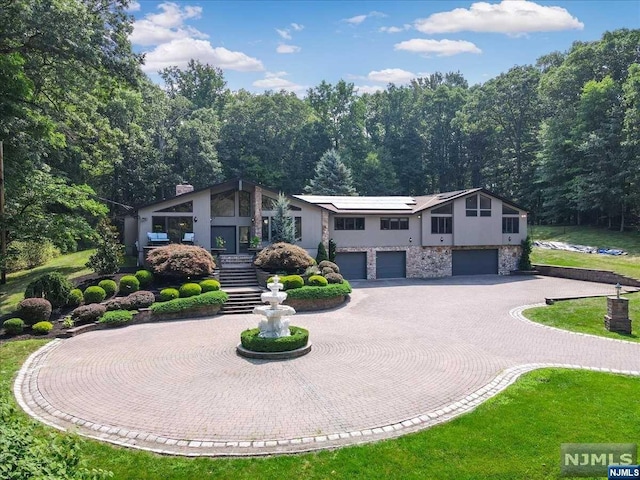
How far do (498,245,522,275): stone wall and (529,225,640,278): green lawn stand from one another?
8.77ft

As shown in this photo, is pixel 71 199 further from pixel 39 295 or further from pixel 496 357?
pixel 496 357

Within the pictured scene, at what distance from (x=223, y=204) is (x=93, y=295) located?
1043 centimetres

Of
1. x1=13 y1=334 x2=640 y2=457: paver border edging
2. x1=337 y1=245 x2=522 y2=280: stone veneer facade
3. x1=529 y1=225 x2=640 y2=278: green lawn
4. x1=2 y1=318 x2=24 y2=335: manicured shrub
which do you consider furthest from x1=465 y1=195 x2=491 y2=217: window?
x1=2 y1=318 x2=24 y2=335: manicured shrub

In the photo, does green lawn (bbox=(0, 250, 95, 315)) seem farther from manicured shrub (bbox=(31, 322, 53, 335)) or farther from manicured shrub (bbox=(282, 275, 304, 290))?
manicured shrub (bbox=(282, 275, 304, 290))

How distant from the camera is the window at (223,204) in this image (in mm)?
25781

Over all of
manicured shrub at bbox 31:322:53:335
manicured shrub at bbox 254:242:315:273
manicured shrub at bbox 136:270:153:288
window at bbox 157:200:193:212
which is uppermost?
window at bbox 157:200:193:212

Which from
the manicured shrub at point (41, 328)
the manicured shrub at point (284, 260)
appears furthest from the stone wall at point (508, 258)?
the manicured shrub at point (41, 328)

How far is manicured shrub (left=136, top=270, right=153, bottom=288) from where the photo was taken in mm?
19422

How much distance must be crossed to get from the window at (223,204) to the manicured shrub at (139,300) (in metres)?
9.06

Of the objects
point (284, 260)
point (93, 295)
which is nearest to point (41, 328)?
point (93, 295)

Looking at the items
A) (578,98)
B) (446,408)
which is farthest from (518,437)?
(578,98)

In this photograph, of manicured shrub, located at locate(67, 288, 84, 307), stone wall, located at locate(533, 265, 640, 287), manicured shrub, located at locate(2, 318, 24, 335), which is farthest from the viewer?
stone wall, located at locate(533, 265, 640, 287)

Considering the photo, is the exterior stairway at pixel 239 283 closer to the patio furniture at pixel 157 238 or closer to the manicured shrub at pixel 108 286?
the patio furniture at pixel 157 238

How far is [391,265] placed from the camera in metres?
28.8
